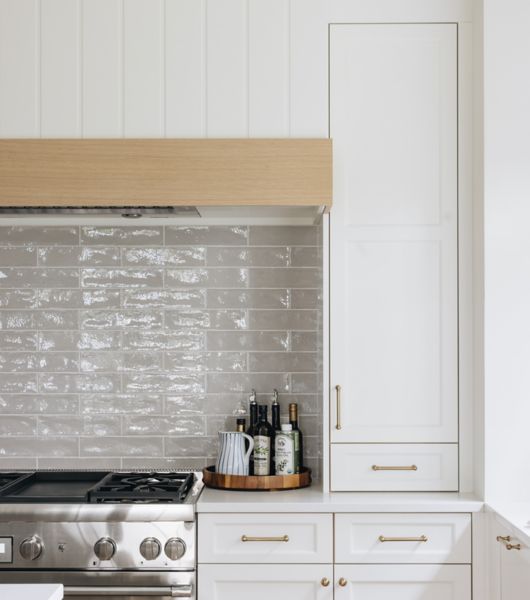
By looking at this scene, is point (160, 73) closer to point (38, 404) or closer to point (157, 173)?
point (157, 173)

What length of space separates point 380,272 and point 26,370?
150cm

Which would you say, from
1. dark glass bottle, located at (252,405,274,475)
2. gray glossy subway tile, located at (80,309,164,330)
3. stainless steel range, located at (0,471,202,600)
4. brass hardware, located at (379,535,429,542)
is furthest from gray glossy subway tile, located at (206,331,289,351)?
brass hardware, located at (379,535,429,542)

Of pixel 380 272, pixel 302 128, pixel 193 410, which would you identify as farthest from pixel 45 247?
pixel 380 272

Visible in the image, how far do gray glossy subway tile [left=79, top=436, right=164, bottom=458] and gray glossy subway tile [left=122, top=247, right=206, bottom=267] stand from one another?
72 cm

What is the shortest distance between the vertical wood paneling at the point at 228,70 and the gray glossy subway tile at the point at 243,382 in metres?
0.98

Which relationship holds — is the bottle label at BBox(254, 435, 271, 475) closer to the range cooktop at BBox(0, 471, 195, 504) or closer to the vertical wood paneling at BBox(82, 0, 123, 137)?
the range cooktop at BBox(0, 471, 195, 504)

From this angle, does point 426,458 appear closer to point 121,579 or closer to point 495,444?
point 495,444

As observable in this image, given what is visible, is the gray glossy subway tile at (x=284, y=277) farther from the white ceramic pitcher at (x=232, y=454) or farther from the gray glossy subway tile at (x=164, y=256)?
the white ceramic pitcher at (x=232, y=454)

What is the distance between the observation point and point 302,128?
2.75m

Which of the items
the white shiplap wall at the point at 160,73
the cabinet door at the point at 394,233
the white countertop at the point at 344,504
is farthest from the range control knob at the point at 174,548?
the white shiplap wall at the point at 160,73

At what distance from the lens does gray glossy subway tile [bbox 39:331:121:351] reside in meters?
3.14

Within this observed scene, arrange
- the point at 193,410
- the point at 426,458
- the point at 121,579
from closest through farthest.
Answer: the point at 121,579 → the point at 426,458 → the point at 193,410

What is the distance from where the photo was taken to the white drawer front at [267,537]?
2584 millimetres

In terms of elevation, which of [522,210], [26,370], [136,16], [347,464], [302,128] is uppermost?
[136,16]
